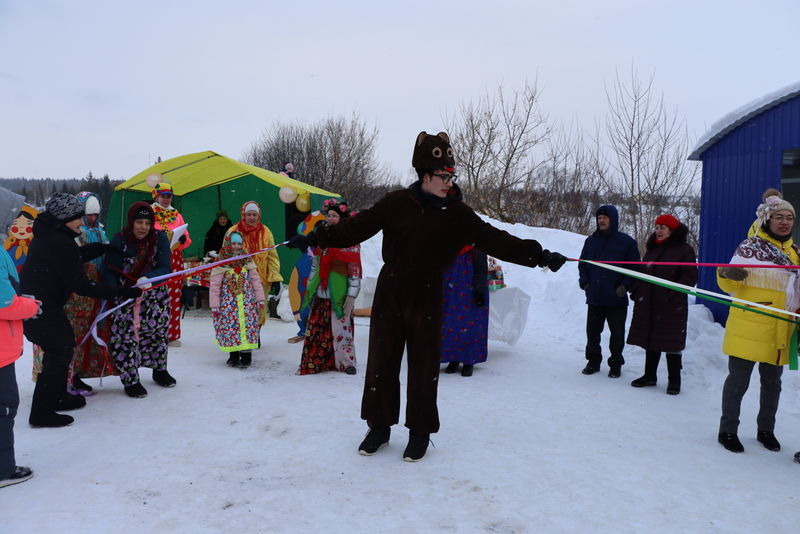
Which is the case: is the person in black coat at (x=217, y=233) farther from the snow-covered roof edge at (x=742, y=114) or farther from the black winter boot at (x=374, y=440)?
the snow-covered roof edge at (x=742, y=114)

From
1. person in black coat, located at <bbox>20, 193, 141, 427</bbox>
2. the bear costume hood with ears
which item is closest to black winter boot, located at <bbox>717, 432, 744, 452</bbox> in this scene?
the bear costume hood with ears

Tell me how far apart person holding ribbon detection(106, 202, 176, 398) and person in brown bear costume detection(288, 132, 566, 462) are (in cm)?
190

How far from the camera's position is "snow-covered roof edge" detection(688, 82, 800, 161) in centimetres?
682

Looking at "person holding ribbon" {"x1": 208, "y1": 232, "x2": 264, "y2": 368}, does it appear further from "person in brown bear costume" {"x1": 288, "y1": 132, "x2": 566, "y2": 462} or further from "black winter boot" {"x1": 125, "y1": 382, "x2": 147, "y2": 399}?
"person in brown bear costume" {"x1": 288, "y1": 132, "x2": 566, "y2": 462}

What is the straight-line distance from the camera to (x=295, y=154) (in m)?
31.5

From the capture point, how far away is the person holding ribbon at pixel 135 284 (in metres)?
4.82

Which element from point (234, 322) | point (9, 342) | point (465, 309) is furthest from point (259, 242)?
point (9, 342)

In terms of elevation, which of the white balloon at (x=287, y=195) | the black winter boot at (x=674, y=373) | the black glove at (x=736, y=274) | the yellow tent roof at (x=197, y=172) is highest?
the yellow tent roof at (x=197, y=172)

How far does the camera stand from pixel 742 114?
7266 millimetres

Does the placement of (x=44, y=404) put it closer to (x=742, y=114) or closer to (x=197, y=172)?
(x=197, y=172)

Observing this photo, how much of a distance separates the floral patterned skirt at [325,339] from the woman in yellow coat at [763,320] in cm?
329

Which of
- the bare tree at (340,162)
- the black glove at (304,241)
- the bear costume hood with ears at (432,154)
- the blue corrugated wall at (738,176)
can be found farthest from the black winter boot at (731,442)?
the bare tree at (340,162)

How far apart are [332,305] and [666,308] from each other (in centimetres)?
310

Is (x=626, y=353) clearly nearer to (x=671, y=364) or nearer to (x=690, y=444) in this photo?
(x=671, y=364)
